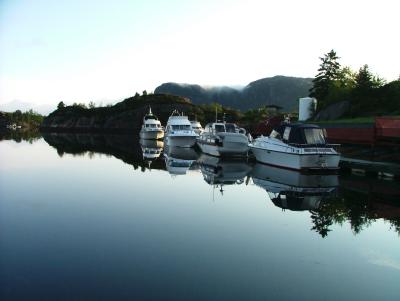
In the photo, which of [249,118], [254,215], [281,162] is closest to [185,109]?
[249,118]

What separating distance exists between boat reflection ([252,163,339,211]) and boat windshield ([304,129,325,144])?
2.79 m

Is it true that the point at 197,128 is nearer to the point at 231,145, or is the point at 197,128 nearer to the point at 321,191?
the point at 231,145

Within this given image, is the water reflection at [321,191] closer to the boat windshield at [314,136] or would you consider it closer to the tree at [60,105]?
the boat windshield at [314,136]

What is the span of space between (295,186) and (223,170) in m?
9.19

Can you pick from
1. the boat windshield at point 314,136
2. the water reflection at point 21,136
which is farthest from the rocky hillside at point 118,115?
the boat windshield at point 314,136

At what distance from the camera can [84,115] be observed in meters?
176

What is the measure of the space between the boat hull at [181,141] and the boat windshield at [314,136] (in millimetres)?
24302

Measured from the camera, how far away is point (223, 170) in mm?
33656

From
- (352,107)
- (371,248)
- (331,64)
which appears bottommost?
(371,248)

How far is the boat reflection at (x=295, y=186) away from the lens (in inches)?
826

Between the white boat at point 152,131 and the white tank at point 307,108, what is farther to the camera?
the white boat at point 152,131

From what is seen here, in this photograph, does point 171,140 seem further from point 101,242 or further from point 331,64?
point 101,242

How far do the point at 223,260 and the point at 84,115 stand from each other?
172680 millimetres

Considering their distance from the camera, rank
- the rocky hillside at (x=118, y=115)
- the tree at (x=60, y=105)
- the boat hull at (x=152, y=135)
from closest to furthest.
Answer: the boat hull at (x=152, y=135) → the rocky hillside at (x=118, y=115) → the tree at (x=60, y=105)
